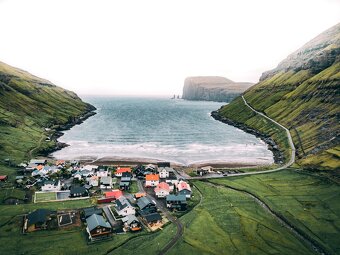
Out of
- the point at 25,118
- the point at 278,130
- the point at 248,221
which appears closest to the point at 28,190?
the point at 248,221

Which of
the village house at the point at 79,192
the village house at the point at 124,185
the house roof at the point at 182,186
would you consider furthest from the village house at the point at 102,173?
the house roof at the point at 182,186

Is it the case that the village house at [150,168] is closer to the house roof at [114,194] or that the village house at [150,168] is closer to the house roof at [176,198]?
the house roof at [114,194]

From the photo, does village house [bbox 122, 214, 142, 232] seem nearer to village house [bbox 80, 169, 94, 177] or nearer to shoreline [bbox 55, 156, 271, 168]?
village house [bbox 80, 169, 94, 177]

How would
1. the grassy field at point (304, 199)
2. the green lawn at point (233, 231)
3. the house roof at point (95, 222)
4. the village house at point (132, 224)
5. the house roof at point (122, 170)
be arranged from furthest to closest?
1. the house roof at point (122, 170)
2. the grassy field at point (304, 199)
3. the village house at point (132, 224)
4. the house roof at point (95, 222)
5. the green lawn at point (233, 231)

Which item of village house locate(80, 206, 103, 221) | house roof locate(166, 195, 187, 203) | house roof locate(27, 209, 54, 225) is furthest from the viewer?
house roof locate(166, 195, 187, 203)

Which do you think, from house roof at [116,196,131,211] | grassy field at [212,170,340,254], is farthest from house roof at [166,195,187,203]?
grassy field at [212,170,340,254]

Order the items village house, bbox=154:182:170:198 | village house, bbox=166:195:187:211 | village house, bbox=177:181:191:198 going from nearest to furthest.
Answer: village house, bbox=166:195:187:211 → village house, bbox=177:181:191:198 → village house, bbox=154:182:170:198
